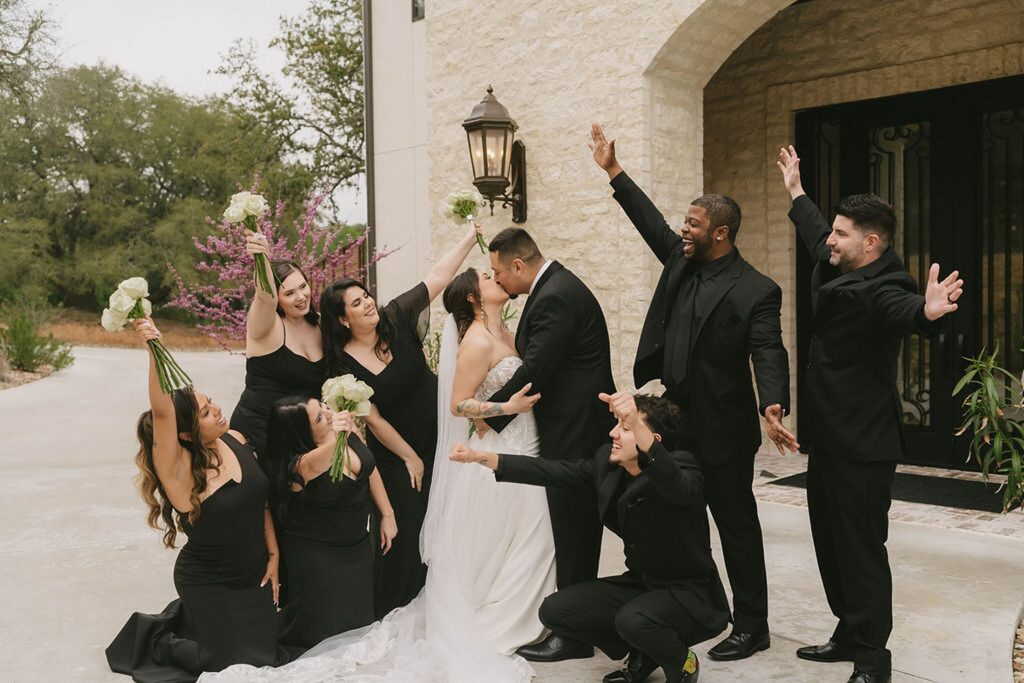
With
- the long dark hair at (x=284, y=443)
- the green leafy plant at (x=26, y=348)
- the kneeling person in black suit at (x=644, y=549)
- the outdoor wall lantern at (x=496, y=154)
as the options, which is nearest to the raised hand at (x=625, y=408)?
the kneeling person in black suit at (x=644, y=549)

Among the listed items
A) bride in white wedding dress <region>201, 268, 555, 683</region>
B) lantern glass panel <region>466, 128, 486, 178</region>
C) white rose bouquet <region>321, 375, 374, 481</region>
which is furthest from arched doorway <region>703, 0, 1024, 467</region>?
white rose bouquet <region>321, 375, 374, 481</region>

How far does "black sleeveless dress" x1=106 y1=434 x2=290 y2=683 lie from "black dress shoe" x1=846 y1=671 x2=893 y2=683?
225 centimetres

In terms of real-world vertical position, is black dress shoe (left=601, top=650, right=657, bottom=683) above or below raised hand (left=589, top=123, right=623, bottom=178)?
below

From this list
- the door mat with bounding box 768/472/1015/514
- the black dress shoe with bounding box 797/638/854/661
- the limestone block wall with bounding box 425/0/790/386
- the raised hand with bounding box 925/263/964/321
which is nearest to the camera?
the raised hand with bounding box 925/263/964/321

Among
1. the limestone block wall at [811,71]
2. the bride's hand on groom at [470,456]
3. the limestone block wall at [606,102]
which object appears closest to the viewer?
the bride's hand on groom at [470,456]

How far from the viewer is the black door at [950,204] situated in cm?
Answer: 742

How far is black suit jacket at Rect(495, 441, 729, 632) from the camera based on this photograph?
11.1ft

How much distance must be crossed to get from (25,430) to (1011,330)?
10696mm

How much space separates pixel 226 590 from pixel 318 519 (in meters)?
0.47

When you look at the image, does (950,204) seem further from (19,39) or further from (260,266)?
(19,39)

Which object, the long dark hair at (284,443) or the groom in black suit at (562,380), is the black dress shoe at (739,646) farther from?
the long dark hair at (284,443)

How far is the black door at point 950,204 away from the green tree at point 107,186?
28.0m

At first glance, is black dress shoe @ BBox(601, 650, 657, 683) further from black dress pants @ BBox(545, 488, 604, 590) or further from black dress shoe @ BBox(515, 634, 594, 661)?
black dress pants @ BBox(545, 488, 604, 590)

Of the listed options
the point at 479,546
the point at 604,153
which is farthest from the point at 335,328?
the point at 604,153
